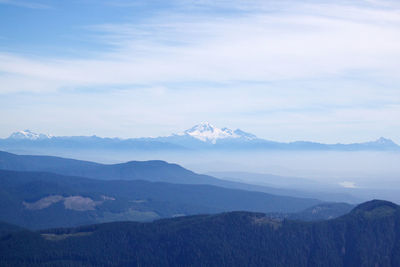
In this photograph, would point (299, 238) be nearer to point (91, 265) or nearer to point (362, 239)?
point (362, 239)

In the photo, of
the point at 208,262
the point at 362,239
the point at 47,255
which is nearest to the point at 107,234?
the point at 47,255

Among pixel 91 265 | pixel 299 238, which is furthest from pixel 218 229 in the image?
pixel 91 265

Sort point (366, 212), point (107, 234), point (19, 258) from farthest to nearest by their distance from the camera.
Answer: point (366, 212) < point (107, 234) < point (19, 258)

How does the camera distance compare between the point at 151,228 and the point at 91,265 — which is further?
the point at 151,228

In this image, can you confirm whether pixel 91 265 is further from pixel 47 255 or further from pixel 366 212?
pixel 366 212

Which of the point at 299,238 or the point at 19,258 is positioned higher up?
the point at 299,238

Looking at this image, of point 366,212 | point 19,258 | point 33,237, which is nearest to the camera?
point 19,258
